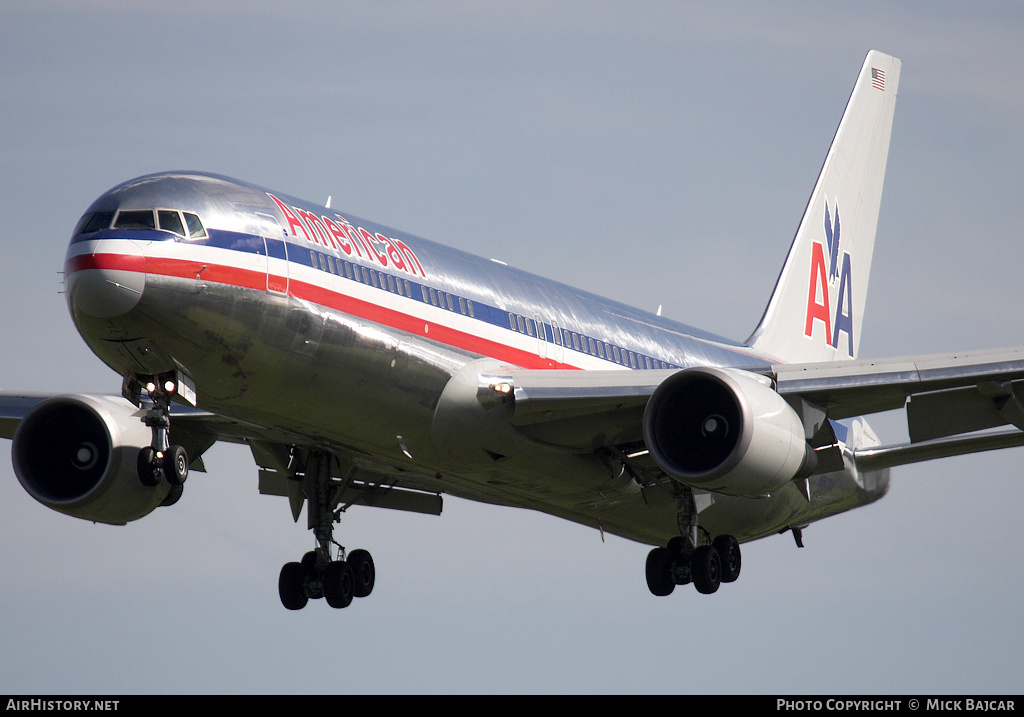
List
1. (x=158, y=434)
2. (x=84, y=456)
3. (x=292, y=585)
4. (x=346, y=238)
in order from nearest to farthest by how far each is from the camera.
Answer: (x=158, y=434) → (x=346, y=238) → (x=84, y=456) → (x=292, y=585)

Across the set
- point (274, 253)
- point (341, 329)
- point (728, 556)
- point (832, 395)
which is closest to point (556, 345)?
point (832, 395)

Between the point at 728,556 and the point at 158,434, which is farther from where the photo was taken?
the point at 728,556

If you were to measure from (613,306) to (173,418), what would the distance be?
9143 mm

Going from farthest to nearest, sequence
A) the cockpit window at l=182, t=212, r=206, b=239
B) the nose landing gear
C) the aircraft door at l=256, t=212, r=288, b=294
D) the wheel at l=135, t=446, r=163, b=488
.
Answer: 1. the aircraft door at l=256, t=212, r=288, b=294
2. the wheel at l=135, t=446, r=163, b=488
3. the nose landing gear
4. the cockpit window at l=182, t=212, r=206, b=239

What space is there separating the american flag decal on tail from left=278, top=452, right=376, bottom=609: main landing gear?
951 inches

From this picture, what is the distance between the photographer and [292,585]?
2755 cm

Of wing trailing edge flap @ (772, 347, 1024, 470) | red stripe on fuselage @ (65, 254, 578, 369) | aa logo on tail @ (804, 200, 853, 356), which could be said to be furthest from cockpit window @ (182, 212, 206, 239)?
aa logo on tail @ (804, 200, 853, 356)

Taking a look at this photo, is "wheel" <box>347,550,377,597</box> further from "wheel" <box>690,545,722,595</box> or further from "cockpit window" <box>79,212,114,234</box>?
"cockpit window" <box>79,212,114,234</box>

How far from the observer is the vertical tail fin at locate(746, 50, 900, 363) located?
123ft

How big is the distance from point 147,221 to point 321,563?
9477 millimetres

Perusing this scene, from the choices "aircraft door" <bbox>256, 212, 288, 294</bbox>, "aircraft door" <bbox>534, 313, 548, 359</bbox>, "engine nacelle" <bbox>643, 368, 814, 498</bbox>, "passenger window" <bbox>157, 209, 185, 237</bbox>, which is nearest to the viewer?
"passenger window" <bbox>157, 209, 185, 237</bbox>

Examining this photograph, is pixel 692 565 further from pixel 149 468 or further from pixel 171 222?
pixel 171 222

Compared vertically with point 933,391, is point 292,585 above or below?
below
